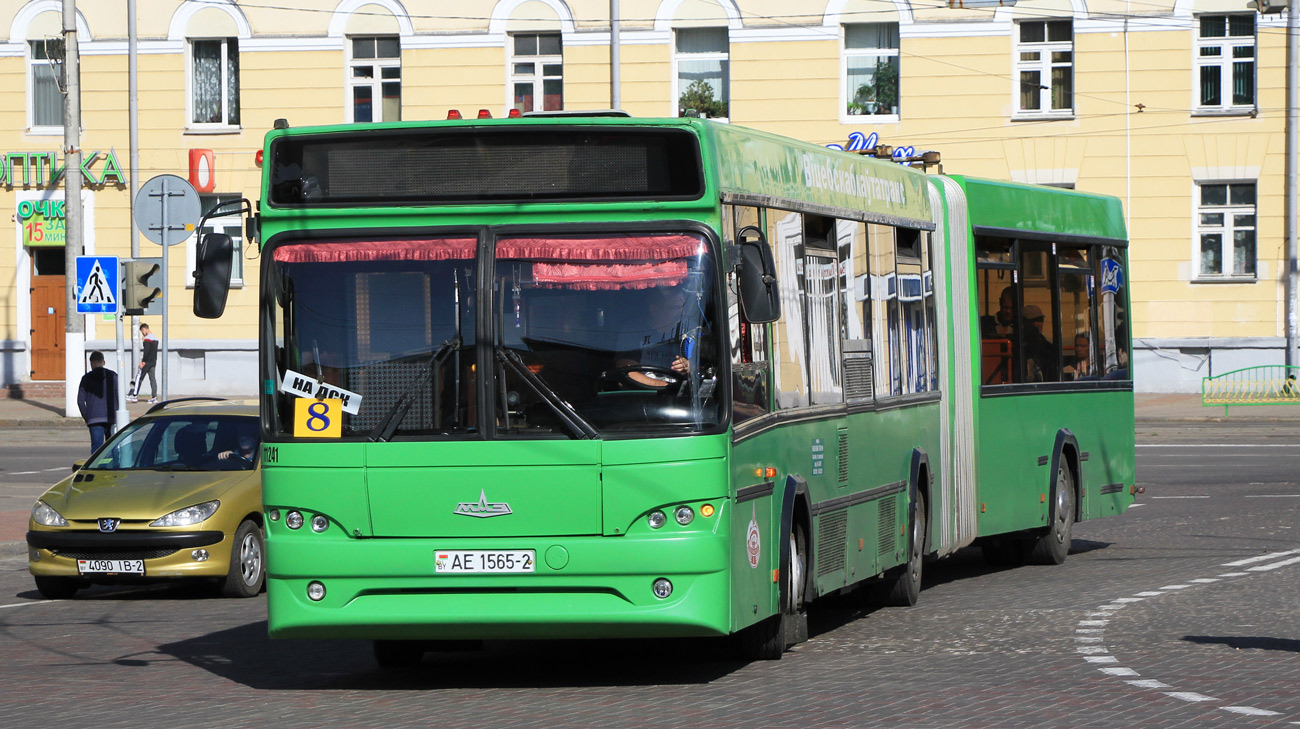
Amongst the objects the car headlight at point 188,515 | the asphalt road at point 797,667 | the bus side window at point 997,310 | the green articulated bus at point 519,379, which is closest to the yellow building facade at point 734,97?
the bus side window at point 997,310

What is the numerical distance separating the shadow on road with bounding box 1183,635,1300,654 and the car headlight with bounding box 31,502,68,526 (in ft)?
25.3

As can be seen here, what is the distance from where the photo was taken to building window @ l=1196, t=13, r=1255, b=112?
37.9 metres

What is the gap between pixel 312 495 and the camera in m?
8.98

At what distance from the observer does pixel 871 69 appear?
1554 inches

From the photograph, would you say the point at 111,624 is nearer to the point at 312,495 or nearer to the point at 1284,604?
the point at 312,495

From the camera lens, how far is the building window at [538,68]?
40.4 meters

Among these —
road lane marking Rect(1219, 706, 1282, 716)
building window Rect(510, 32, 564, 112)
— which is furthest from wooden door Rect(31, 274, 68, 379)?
road lane marking Rect(1219, 706, 1282, 716)

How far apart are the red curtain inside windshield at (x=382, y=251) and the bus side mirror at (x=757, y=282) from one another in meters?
1.25

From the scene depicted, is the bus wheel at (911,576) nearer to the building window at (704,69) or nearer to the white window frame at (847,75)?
the white window frame at (847,75)

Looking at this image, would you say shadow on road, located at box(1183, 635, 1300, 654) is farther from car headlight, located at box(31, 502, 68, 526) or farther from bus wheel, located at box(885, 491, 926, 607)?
car headlight, located at box(31, 502, 68, 526)

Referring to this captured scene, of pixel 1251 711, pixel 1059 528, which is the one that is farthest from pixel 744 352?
pixel 1059 528

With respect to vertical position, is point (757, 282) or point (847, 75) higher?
point (847, 75)

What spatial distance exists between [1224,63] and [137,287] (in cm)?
2539

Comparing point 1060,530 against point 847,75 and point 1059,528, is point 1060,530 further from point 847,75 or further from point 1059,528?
point 847,75
